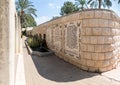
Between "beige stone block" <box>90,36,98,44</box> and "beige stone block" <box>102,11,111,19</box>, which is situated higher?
"beige stone block" <box>102,11,111,19</box>

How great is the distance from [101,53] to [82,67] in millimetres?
1095

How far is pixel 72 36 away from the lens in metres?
8.38

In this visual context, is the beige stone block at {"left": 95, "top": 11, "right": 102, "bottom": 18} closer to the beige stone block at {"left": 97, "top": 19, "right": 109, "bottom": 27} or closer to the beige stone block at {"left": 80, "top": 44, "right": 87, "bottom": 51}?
the beige stone block at {"left": 97, "top": 19, "right": 109, "bottom": 27}

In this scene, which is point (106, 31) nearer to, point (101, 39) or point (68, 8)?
point (101, 39)

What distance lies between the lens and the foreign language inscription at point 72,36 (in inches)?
315

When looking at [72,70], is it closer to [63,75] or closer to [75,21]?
[63,75]

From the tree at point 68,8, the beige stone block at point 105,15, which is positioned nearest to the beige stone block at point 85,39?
the beige stone block at point 105,15

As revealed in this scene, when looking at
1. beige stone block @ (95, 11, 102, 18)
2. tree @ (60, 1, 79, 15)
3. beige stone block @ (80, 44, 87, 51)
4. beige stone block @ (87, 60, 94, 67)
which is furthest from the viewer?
tree @ (60, 1, 79, 15)

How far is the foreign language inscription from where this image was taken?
8008 mm

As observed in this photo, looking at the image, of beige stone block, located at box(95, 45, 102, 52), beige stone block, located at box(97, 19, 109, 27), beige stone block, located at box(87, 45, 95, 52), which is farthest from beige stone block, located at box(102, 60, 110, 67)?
beige stone block, located at box(97, 19, 109, 27)

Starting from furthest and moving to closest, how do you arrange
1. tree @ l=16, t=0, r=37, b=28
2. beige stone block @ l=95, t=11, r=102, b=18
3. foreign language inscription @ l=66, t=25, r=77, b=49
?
tree @ l=16, t=0, r=37, b=28
foreign language inscription @ l=66, t=25, r=77, b=49
beige stone block @ l=95, t=11, r=102, b=18

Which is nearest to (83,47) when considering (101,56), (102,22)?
(101,56)

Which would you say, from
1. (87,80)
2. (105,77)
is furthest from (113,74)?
(87,80)

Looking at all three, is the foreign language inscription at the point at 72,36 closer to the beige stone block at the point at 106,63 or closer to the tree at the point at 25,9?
the beige stone block at the point at 106,63
